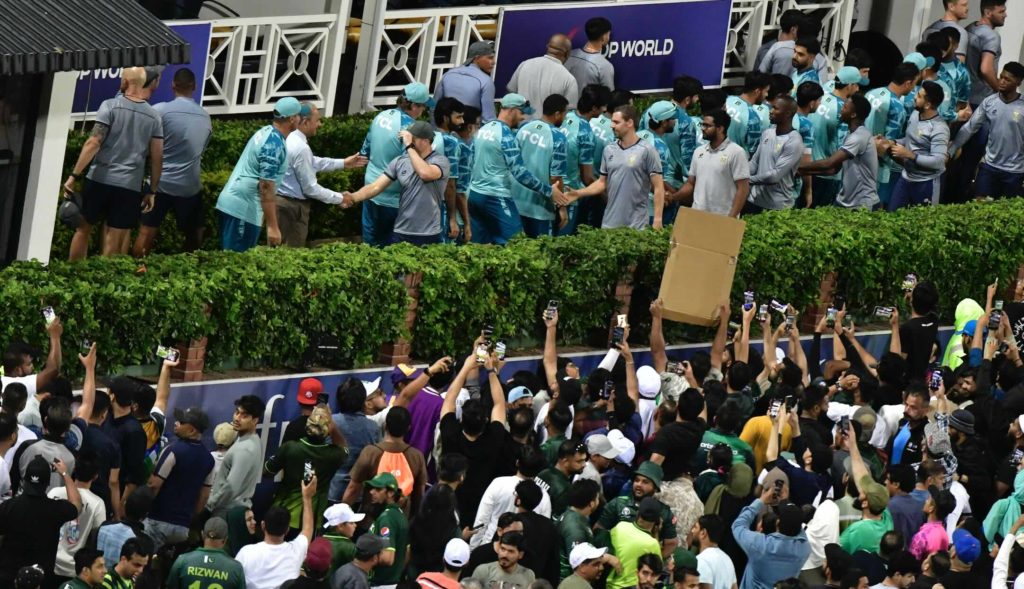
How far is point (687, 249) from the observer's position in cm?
1983

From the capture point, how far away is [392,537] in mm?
15266

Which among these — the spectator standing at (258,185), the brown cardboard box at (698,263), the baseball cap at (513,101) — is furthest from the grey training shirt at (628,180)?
the spectator standing at (258,185)

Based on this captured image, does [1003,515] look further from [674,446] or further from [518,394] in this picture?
[518,394]

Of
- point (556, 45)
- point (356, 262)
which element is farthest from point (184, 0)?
point (356, 262)

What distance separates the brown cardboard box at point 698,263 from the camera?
19.8 m

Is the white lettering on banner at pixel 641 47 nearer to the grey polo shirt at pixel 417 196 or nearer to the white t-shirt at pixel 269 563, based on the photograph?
the grey polo shirt at pixel 417 196

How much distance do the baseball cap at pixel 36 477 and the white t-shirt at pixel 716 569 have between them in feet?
13.0

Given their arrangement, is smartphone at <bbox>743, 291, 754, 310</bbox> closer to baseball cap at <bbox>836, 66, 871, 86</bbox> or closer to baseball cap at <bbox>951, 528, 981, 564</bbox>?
baseball cap at <bbox>951, 528, 981, 564</bbox>

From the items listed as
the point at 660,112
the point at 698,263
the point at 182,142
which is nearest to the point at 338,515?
the point at 182,142

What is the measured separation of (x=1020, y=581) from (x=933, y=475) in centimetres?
132

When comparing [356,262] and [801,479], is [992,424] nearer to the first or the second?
[801,479]

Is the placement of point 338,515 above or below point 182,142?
below

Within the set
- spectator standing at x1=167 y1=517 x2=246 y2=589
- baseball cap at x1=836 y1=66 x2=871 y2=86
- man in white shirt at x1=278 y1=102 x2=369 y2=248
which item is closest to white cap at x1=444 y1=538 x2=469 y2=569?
spectator standing at x1=167 y1=517 x2=246 y2=589

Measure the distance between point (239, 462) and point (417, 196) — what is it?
A: 175 inches
